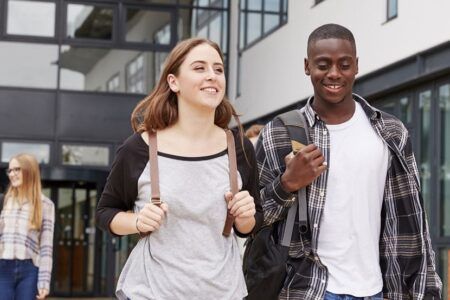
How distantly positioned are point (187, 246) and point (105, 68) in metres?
16.9

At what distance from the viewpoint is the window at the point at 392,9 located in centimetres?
1229

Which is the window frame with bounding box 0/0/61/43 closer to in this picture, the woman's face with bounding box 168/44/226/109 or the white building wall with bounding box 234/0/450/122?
the white building wall with bounding box 234/0/450/122

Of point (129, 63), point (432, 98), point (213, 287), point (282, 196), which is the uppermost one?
point (129, 63)

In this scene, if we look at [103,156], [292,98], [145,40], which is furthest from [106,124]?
[292,98]

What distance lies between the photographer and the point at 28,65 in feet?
62.9

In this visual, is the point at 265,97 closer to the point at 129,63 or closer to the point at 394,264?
the point at 129,63

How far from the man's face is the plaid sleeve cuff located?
377mm

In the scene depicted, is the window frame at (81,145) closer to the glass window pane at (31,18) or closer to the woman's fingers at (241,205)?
the glass window pane at (31,18)

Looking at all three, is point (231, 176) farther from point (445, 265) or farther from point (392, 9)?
point (392, 9)

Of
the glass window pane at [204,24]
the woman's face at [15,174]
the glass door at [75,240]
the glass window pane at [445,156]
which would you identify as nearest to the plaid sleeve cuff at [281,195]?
the woman's face at [15,174]

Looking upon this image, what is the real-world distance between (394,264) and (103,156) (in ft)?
53.6

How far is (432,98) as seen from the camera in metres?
11.5

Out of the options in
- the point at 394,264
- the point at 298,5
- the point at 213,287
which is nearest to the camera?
the point at 213,287

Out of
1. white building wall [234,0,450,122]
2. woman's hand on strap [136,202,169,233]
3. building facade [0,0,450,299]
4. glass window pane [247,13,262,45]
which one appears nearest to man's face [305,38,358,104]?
woman's hand on strap [136,202,169,233]
